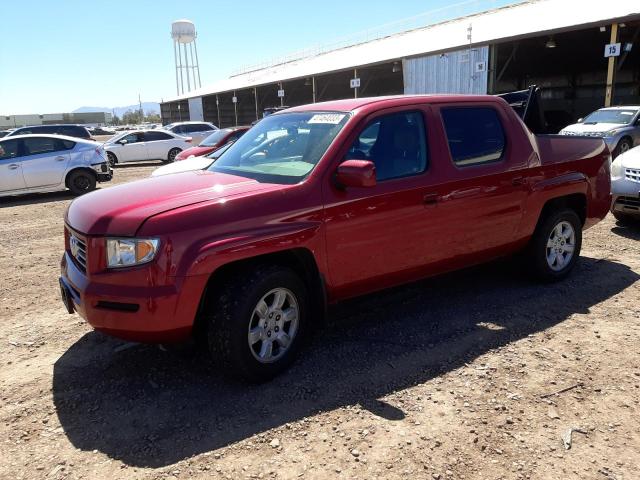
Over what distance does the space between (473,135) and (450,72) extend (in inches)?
754

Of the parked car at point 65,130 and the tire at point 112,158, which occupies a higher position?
the parked car at point 65,130

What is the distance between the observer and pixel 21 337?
4395 mm

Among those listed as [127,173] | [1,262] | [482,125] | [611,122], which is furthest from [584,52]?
[1,262]

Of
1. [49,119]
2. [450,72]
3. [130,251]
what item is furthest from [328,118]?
[49,119]

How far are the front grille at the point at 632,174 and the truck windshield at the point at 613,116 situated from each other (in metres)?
9.36

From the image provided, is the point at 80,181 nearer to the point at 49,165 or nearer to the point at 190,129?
the point at 49,165

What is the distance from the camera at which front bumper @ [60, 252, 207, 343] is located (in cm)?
306

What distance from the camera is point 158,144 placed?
70.4 ft

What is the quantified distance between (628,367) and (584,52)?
30090 mm

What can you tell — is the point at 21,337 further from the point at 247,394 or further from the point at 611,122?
the point at 611,122

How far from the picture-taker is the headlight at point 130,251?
→ 306 cm

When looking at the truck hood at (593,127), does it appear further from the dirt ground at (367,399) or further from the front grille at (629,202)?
the dirt ground at (367,399)

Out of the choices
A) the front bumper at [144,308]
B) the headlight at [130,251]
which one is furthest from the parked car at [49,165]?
the headlight at [130,251]

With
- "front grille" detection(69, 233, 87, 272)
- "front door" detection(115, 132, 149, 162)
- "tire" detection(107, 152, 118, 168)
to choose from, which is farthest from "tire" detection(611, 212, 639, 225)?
"tire" detection(107, 152, 118, 168)
